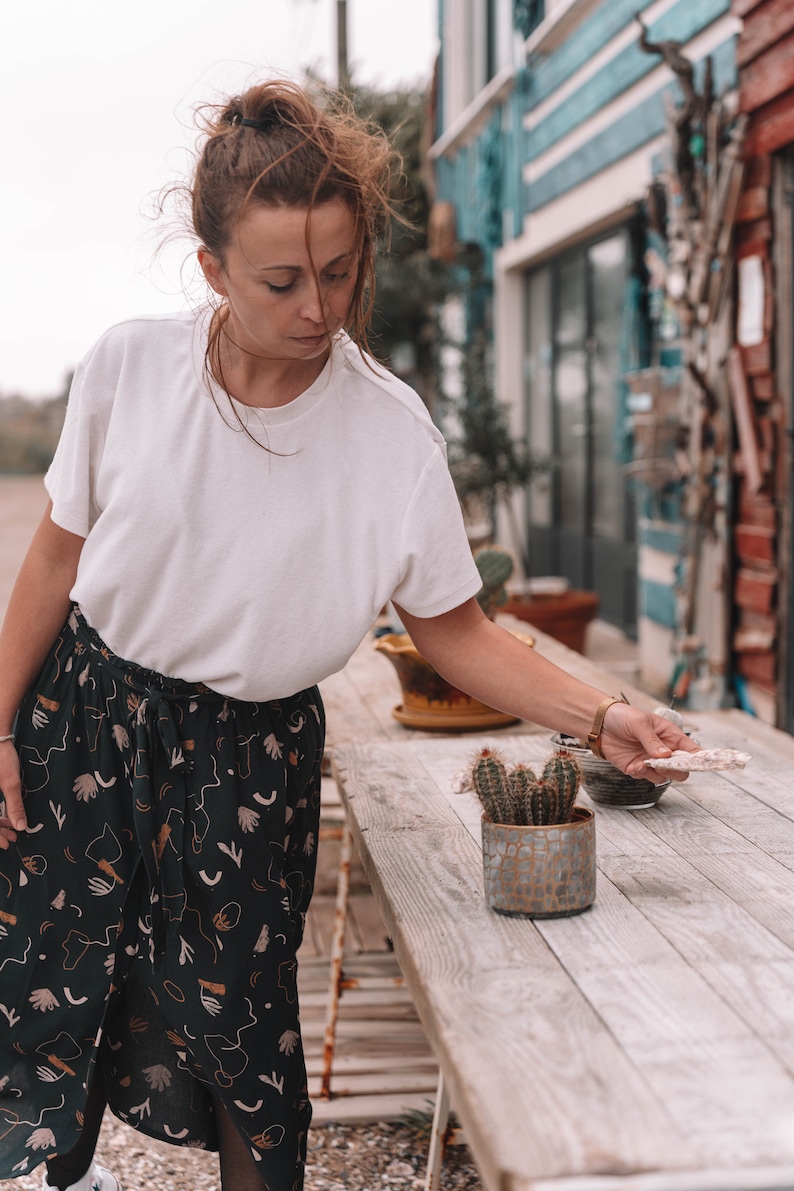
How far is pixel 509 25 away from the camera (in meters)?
8.68

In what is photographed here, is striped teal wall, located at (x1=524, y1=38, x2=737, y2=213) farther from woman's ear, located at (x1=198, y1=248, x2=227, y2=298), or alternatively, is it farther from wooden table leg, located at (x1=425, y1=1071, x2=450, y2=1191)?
wooden table leg, located at (x1=425, y1=1071, x2=450, y2=1191)

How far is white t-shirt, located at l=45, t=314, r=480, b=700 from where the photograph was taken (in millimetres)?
1585

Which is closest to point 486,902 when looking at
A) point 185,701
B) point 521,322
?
point 185,701

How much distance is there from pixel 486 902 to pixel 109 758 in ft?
1.90

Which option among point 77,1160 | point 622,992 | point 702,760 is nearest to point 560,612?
point 77,1160

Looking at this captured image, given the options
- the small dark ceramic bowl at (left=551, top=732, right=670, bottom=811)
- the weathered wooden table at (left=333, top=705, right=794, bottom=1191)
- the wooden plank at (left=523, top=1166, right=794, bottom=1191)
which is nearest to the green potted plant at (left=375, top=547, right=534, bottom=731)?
the weathered wooden table at (left=333, top=705, right=794, bottom=1191)

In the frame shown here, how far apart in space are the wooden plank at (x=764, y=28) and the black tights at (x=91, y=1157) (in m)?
4.00

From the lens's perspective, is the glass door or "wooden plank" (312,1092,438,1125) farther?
the glass door

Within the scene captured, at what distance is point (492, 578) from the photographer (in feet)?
9.31

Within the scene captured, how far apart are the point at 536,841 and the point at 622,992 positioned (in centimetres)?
23

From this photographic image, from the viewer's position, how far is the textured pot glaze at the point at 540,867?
4.56 feet

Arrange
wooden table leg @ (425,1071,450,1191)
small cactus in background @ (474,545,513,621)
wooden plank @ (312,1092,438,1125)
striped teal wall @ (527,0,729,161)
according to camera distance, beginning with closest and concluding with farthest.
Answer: wooden table leg @ (425,1071,450,1191) < wooden plank @ (312,1092,438,1125) < small cactus in background @ (474,545,513,621) < striped teal wall @ (527,0,729,161)

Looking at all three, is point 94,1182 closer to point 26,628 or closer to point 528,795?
point 26,628

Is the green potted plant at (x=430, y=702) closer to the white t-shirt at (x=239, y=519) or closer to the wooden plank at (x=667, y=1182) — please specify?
the white t-shirt at (x=239, y=519)
